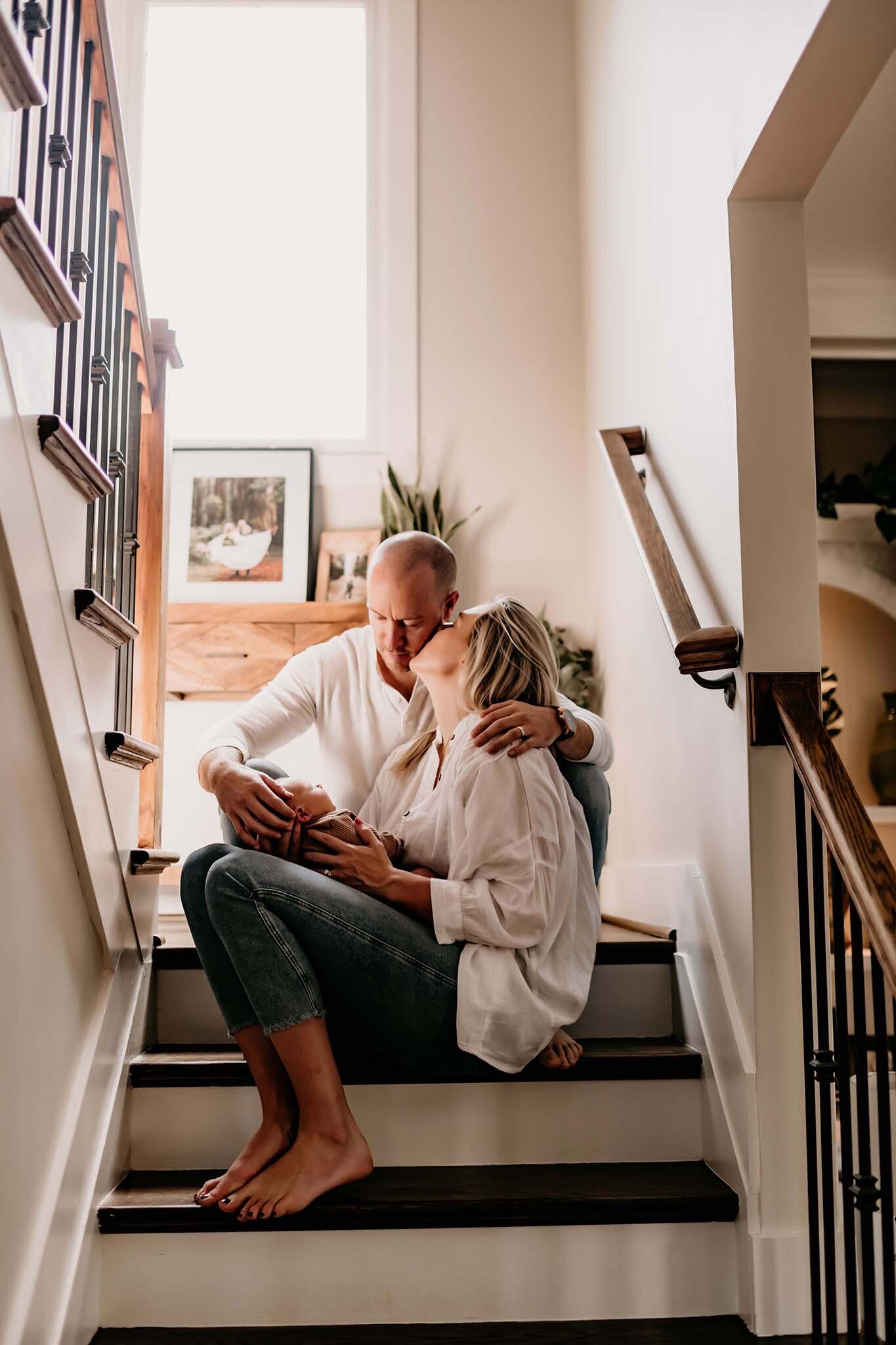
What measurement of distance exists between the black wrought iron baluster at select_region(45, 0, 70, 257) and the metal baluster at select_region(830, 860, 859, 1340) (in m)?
1.41

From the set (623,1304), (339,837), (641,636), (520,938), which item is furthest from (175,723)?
(623,1304)

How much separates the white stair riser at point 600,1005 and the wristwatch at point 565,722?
18.7 inches

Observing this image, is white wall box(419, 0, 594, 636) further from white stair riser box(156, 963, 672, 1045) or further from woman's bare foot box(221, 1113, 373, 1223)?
woman's bare foot box(221, 1113, 373, 1223)

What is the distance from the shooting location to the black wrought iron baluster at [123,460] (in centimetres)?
208

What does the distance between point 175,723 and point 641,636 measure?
Result: 1566 mm

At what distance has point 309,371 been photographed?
392 centimetres

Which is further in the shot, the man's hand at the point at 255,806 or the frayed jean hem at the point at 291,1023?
the man's hand at the point at 255,806

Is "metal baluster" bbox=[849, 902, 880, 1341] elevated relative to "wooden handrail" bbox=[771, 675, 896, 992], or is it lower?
lower

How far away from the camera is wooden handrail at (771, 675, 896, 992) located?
4.33 ft

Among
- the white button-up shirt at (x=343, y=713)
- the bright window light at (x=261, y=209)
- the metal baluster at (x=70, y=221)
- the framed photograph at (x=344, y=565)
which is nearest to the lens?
the metal baluster at (x=70, y=221)

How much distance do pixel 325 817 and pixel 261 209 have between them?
2.88 meters

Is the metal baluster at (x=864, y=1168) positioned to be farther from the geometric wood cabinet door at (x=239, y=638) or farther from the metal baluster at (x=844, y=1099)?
the geometric wood cabinet door at (x=239, y=638)

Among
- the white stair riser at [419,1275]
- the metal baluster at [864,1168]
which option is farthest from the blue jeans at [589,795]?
the metal baluster at [864,1168]

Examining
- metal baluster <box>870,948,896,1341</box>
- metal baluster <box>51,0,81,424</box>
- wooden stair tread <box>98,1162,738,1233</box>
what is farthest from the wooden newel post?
metal baluster <box>870,948,896,1341</box>
